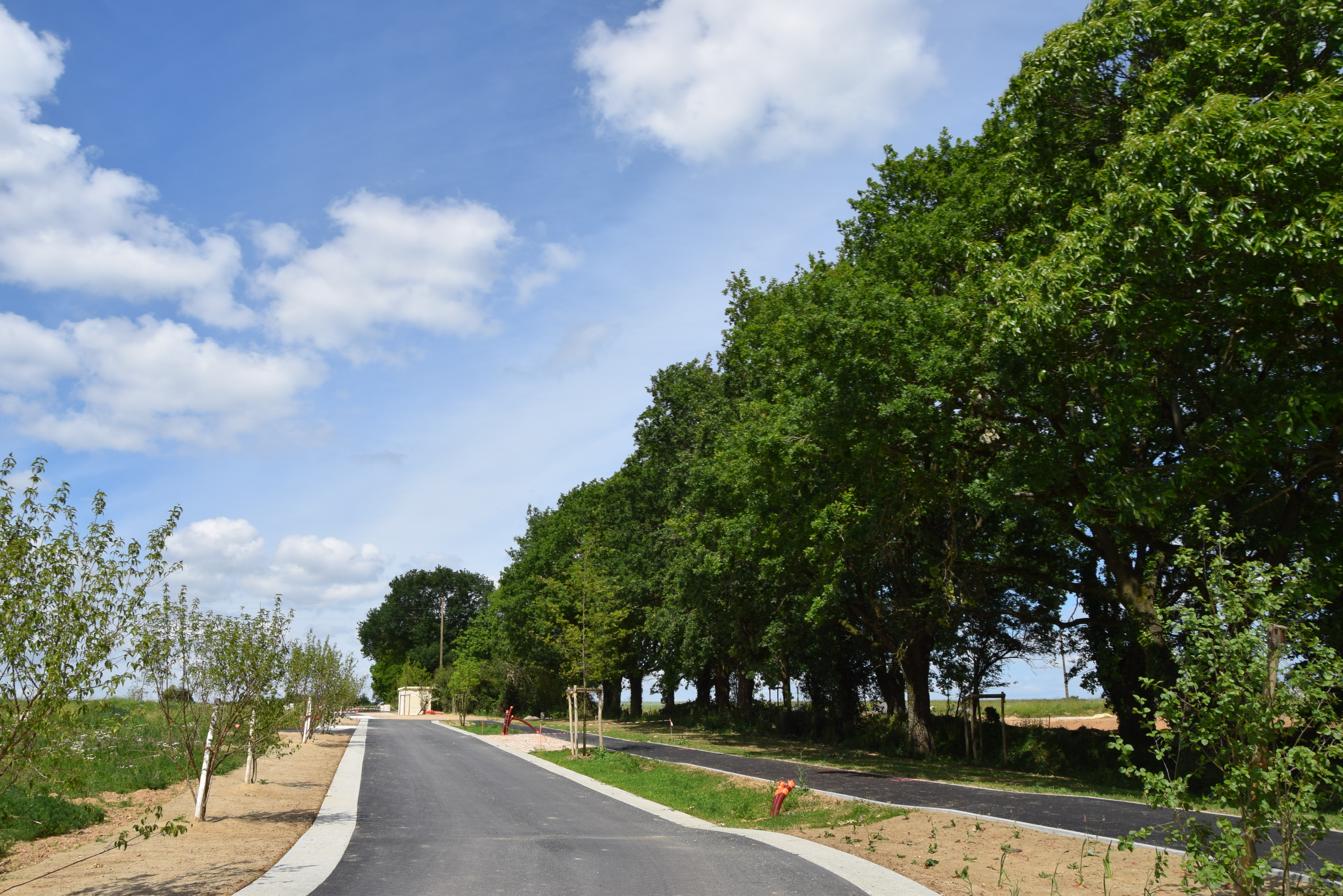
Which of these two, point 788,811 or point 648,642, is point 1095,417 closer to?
point 788,811

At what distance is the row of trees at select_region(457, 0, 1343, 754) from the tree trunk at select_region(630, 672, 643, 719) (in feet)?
74.7

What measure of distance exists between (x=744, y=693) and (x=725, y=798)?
73.6 feet

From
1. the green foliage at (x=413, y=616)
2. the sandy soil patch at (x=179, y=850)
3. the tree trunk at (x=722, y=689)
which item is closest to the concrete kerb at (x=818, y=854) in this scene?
the sandy soil patch at (x=179, y=850)

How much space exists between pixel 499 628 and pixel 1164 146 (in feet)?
172

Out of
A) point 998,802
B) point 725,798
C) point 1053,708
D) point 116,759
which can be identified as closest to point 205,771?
point 725,798

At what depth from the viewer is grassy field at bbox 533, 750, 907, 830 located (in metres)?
12.9

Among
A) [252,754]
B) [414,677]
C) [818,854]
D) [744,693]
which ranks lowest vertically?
[414,677]

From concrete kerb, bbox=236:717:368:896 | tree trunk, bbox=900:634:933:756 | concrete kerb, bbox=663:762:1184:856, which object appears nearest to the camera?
concrete kerb, bbox=236:717:368:896

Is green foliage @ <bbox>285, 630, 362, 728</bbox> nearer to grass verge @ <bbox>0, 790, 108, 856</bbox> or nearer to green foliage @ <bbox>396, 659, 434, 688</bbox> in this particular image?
grass verge @ <bbox>0, 790, 108, 856</bbox>

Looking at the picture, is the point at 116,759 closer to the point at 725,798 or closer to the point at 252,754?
the point at 252,754

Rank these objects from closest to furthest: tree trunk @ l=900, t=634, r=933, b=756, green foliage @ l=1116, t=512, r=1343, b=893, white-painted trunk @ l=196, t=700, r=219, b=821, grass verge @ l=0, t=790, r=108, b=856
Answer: green foliage @ l=1116, t=512, r=1343, b=893 → grass verge @ l=0, t=790, r=108, b=856 → white-painted trunk @ l=196, t=700, r=219, b=821 → tree trunk @ l=900, t=634, r=933, b=756

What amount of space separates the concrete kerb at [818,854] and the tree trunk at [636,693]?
3447cm

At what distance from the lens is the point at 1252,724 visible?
5.45 metres

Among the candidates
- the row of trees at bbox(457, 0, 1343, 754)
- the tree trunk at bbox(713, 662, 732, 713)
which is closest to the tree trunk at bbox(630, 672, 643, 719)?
the tree trunk at bbox(713, 662, 732, 713)
